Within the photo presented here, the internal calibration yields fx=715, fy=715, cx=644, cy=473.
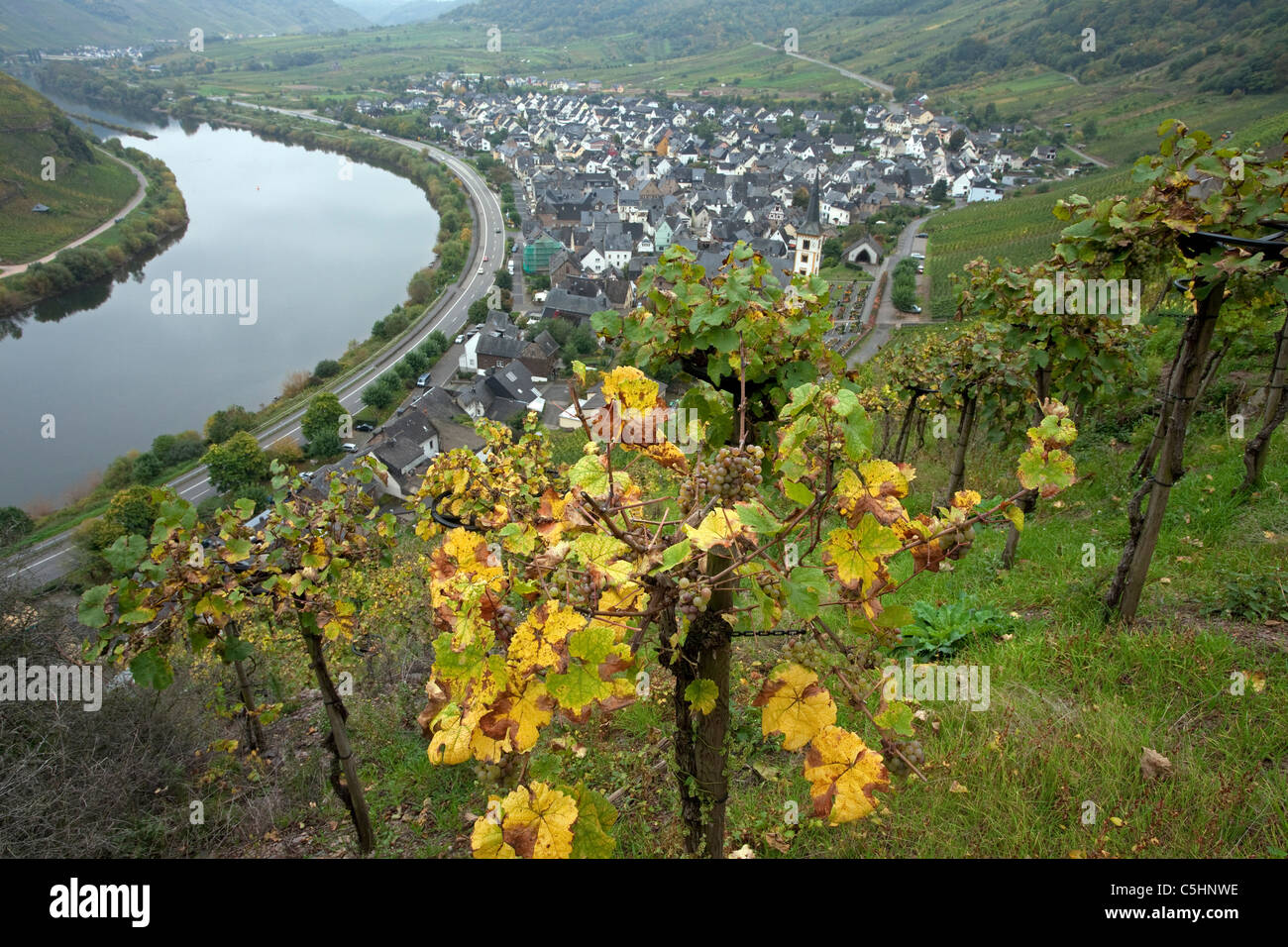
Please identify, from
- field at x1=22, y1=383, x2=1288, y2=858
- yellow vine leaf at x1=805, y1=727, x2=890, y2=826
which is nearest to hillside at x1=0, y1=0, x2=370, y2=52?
field at x1=22, y1=383, x2=1288, y2=858

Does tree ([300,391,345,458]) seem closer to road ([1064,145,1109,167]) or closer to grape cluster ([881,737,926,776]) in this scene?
grape cluster ([881,737,926,776])

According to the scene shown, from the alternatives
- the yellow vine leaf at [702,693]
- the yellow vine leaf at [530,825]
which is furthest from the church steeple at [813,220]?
the yellow vine leaf at [530,825]

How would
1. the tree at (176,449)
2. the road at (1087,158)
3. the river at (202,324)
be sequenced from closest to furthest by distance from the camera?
the tree at (176,449), the river at (202,324), the road at (1087,158)

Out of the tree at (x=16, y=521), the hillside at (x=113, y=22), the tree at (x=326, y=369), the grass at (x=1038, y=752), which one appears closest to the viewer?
the grass at (x=1038, y=752)

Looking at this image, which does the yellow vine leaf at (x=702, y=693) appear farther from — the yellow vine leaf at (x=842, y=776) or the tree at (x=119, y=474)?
the tree at (x=119, y=474)

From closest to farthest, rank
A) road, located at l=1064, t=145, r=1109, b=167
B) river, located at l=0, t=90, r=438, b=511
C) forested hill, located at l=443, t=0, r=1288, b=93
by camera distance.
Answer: river, located at l=0, t=90, r=438, b=511 < road, located at l=1064, t=145, r=1109, b=167 < forested hill, located at l=443, t=0, r=1288, b=93

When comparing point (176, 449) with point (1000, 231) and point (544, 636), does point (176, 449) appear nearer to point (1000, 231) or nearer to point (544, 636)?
point (544, 636)
